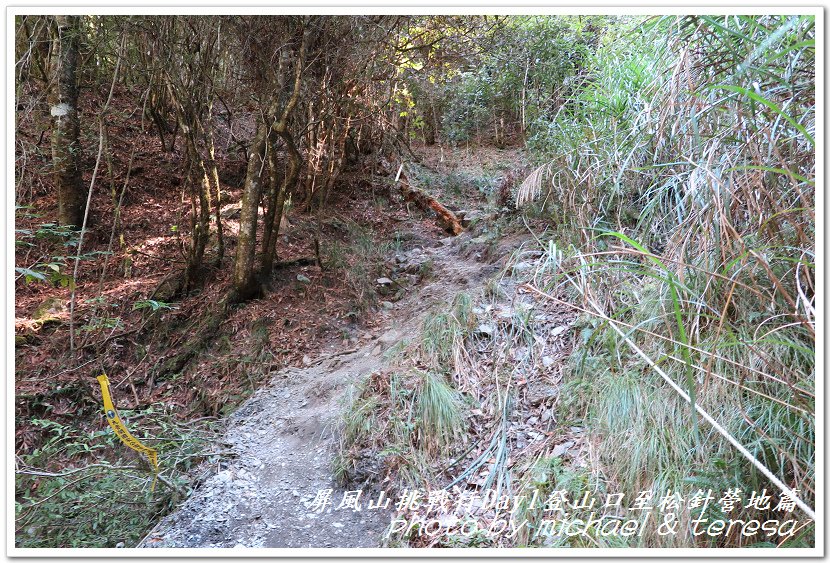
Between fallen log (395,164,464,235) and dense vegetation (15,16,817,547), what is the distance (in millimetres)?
462

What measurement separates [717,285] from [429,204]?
4.76 meters

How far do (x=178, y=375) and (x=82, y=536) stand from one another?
183cm

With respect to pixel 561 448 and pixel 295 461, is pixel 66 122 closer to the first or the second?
pixel 295 461

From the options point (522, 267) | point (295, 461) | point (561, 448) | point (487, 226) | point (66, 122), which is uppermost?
point (66, 122)

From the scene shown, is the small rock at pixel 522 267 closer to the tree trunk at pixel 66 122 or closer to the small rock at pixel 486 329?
the small rock at pixel 486 329

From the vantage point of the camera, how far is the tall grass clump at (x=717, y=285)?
5.15 feet

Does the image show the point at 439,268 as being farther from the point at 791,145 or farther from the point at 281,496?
the point at 791,145

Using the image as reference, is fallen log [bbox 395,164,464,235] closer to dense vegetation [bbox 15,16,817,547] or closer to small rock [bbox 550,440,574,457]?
dense vegetation [bbox 15,16,817,547]

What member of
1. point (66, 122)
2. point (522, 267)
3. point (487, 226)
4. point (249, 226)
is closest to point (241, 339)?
point (249, 226)

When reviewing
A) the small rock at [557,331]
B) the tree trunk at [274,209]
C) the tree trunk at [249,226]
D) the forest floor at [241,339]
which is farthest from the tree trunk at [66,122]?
the small rock at [557,331]

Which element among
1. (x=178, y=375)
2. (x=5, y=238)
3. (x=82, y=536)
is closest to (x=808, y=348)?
(x=5, y=238)

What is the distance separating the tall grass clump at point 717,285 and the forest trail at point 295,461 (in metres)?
1.13

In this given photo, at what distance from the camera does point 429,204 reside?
21.0 ft

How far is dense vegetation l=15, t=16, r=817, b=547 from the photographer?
1683 millimetres
